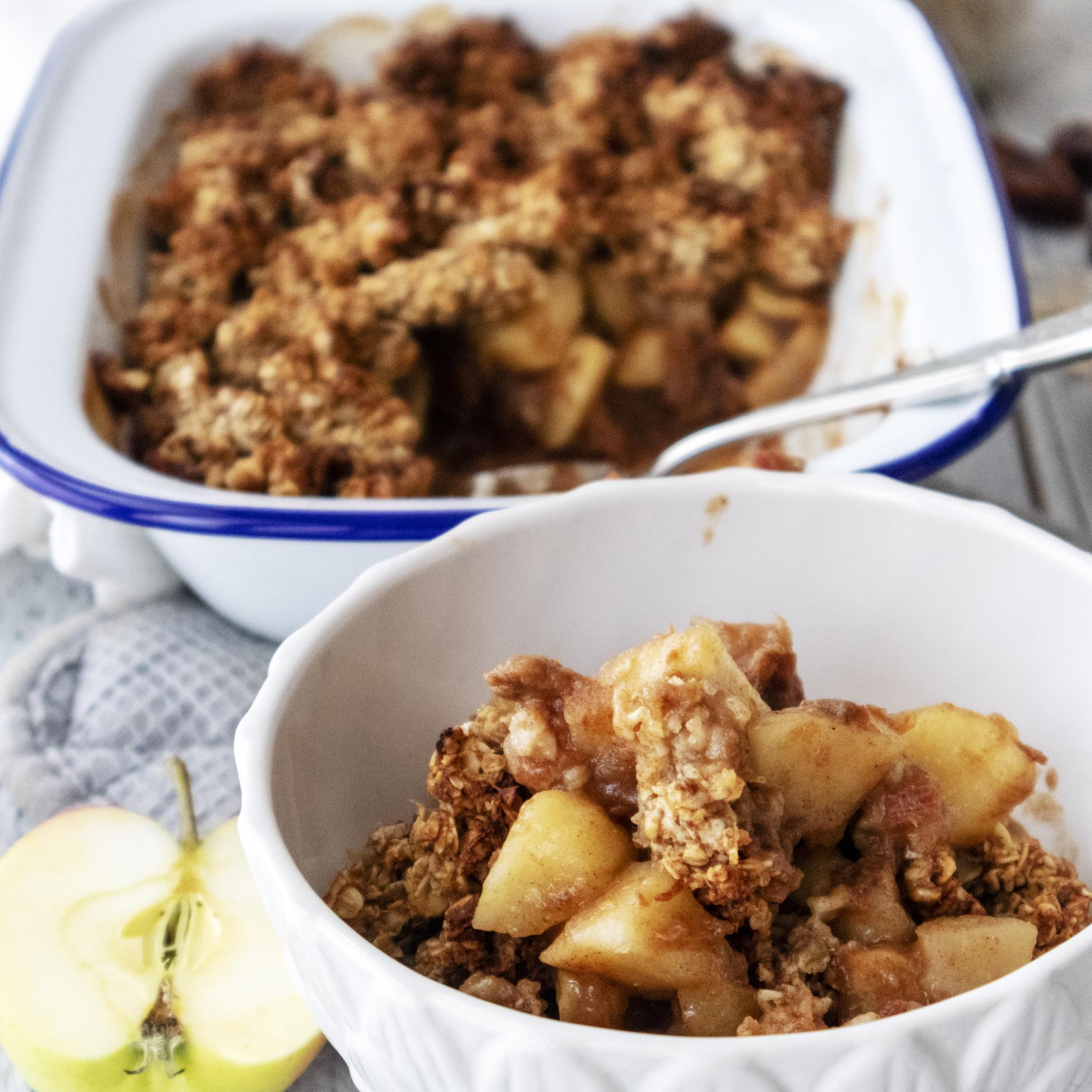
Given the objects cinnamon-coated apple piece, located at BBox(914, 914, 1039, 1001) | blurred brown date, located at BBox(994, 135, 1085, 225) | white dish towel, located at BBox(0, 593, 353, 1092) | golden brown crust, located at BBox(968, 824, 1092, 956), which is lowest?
blurred brown date, located at BBox(994, 135, 1085, 225)

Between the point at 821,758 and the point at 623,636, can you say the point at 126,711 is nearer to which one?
the point at 623,636

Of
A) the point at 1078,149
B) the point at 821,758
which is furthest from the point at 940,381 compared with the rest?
the point at 1078,149

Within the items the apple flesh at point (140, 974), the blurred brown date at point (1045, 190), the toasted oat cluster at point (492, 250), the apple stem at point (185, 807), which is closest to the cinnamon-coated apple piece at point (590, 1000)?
the apple flesh at point (140, 974)

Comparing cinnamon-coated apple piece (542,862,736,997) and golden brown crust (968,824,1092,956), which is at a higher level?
cinnamon-coated apple piece (542,862,736,997)

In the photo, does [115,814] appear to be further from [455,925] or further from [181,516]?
[455,925]

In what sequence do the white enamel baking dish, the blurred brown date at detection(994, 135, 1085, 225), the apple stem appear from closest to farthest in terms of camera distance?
the apple stem → the white enamel baking dish → the blurred brown date at detection(994, 135, 1085, 225)

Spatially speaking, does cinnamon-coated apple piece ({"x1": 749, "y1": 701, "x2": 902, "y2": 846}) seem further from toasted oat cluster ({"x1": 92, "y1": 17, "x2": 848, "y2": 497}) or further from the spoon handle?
toasted oat cluster ({"x1": 92, "y1": 17, "x2": 848, "y2": 497})

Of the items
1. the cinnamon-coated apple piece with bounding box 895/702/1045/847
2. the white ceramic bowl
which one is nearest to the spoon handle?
the white ceramic bowl
